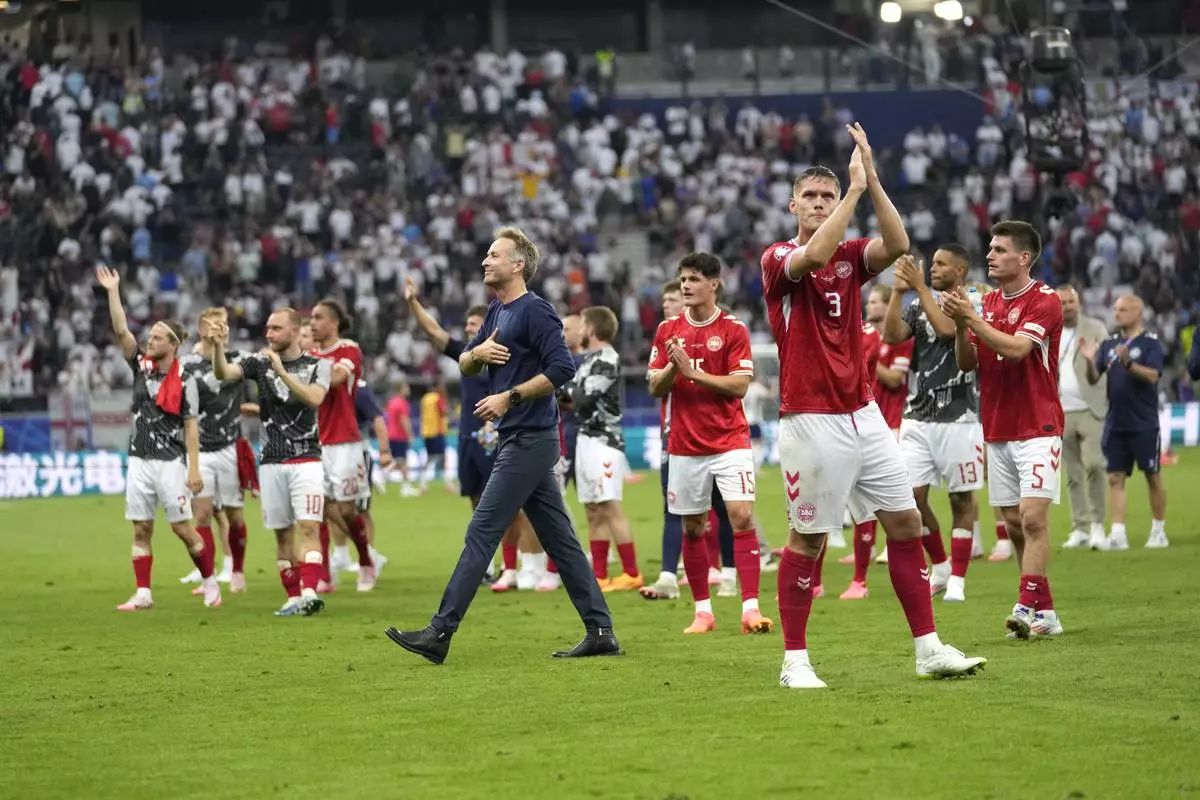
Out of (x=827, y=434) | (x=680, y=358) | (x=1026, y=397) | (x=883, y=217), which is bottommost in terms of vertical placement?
(x=827, y=434)

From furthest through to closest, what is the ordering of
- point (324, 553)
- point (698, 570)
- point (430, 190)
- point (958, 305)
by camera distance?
point (430, 190) < point (324, 553) < point (698, 570) < point (958, 305)

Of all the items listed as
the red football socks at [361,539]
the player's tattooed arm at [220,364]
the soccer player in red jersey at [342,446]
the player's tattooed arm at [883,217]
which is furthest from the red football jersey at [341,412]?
the player's tattooed arm at [883,217]

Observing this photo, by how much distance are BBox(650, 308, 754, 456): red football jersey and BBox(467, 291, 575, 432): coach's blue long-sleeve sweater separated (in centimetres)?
161

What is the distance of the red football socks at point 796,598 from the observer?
883 centimetres

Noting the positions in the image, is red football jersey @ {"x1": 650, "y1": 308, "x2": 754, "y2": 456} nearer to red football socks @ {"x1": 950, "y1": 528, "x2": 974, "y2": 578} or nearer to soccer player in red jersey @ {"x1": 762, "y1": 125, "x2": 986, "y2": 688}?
red football socks @ {"x1": 950, "y1": 528, "x2": 974, "y2": 578}

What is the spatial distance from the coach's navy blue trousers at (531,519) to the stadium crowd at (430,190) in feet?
81.5

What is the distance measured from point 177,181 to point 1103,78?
22.1 metres

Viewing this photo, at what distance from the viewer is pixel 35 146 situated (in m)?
39.7

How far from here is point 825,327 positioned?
867cm

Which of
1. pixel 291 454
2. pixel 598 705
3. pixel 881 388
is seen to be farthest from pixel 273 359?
pixel 598 705

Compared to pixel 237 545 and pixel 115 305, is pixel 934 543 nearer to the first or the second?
pixel 237 545

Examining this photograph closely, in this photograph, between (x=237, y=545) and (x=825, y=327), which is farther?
(x=237, y=545)

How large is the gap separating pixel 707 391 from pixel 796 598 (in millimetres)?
3322

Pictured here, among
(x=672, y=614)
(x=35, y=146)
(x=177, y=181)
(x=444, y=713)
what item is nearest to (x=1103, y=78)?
(x=177, y=181)
